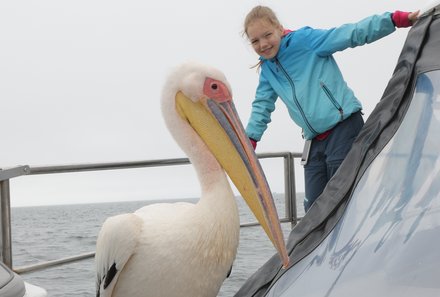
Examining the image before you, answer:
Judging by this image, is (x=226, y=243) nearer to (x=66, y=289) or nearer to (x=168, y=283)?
(x=168, y=283)

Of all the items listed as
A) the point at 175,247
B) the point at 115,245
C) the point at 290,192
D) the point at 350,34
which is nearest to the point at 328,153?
the point at 350,34

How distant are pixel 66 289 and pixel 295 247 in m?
1.70

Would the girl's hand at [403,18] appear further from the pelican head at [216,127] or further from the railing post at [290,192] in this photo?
the railing post at [290,192]

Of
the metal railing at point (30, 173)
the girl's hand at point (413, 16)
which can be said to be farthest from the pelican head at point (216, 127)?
the girl's hand at point (413, 16)

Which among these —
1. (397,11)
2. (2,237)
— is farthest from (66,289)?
(397,11)

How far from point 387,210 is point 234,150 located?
726 mm

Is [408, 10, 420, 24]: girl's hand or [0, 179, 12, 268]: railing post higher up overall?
[408, 10, 420, 24]: girl's hand

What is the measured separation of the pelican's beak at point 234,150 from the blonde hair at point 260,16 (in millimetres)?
577

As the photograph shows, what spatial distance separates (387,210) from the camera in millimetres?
1877

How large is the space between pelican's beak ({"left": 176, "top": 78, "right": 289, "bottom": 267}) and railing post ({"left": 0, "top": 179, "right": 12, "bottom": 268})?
3.11 ft

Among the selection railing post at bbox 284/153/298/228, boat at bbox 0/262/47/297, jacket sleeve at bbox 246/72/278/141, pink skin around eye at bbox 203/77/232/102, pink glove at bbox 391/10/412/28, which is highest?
pink glove at bbox 391/10/412/28

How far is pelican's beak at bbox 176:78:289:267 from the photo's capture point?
2.26m

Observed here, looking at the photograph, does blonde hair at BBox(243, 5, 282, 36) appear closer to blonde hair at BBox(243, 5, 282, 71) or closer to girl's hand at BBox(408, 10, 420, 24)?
blonde hair at BBox(243, 5, 282, 71)

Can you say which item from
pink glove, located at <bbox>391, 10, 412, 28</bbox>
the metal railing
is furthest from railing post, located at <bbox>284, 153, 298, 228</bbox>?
pink glove, located at <bbox>391, 10, 412, 28</bbox>
